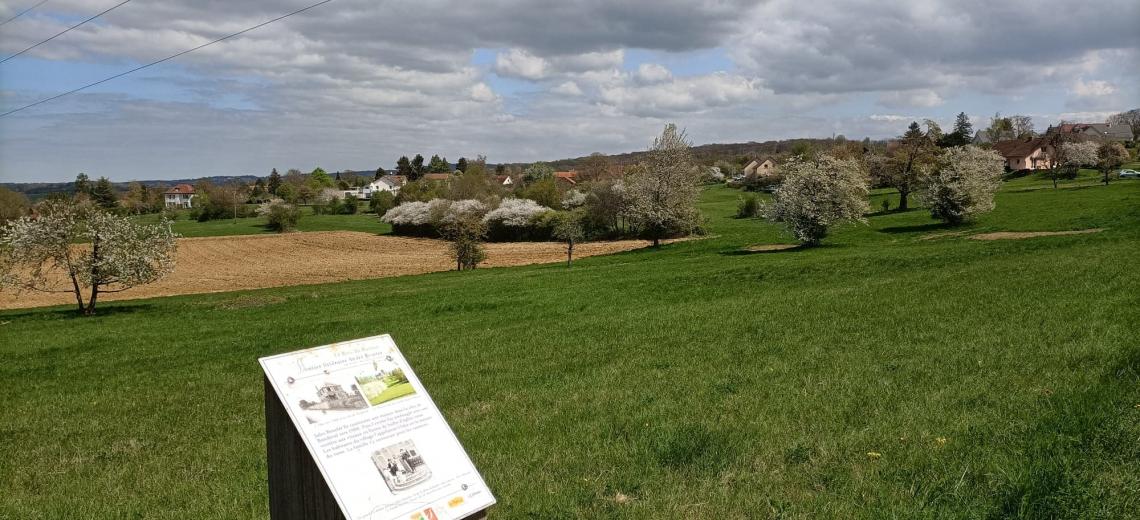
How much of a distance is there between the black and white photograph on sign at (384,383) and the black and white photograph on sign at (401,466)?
31cm

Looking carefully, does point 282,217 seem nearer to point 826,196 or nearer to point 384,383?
point 826,196

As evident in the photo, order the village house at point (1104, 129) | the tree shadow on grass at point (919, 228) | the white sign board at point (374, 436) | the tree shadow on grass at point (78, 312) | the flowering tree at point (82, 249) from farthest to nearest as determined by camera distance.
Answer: the village house at point (1104, 129) → the tree shadow on grass at point (919, 228) → the tree shadow on grass at point (78, 312) → the flowering tree at point (82, 249) → the white sign board at point (374, 436)

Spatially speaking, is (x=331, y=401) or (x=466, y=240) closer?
(x=331, y=401)

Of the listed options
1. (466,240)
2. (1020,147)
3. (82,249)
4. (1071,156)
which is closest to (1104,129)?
(1020,147)

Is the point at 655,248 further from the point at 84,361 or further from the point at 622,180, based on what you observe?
the point at 84,361

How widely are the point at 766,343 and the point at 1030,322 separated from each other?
4.30 metres

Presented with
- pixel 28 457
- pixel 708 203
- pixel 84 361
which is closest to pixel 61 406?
pixel 28 457

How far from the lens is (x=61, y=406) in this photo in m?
11.9

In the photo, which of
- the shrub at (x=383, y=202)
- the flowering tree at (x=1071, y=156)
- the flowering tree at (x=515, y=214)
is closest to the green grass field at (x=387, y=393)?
the flowering tree at (x=515, y=214)

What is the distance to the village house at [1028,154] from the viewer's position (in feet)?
328

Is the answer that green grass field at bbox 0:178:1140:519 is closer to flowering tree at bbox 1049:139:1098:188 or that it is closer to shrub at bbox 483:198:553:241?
shrub at bbox 483:198:553:241

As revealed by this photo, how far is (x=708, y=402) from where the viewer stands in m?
8.77

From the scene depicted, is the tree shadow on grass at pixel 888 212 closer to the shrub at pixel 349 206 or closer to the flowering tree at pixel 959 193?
the flowering tree at pixel 959 193

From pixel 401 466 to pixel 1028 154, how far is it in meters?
120
